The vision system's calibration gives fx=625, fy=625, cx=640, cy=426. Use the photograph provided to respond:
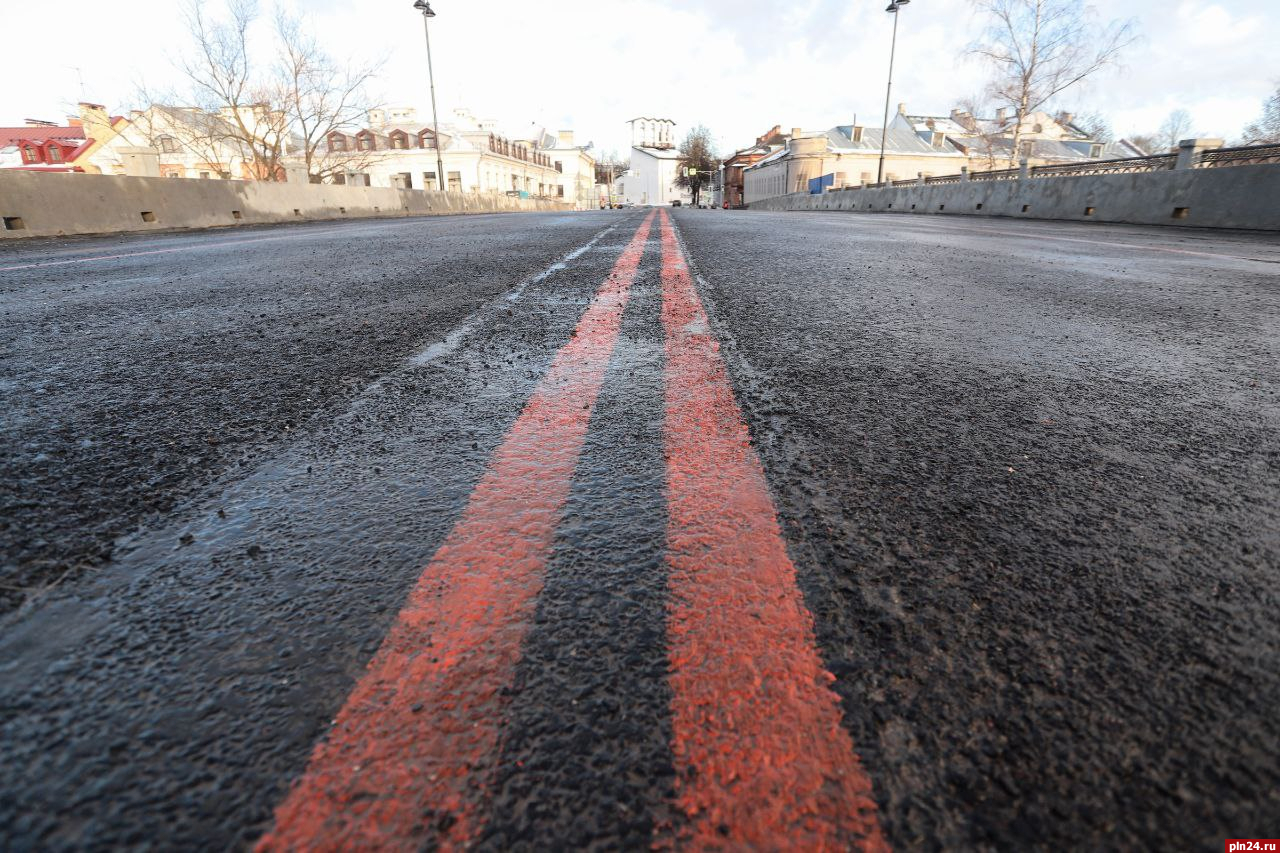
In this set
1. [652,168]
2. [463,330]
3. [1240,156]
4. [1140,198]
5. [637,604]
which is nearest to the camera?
A: [637,604]

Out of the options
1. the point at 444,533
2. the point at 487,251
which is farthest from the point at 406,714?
the point at 487,251

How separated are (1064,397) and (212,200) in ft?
48.4

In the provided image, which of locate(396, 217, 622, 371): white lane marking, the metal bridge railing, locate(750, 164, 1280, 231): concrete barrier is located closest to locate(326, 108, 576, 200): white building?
locate(750, 164, 1280, 231): concrete barrier

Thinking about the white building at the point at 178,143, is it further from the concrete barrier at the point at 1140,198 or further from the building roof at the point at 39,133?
the concrete barrier at the point at 1140,198

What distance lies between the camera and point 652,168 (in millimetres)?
98562

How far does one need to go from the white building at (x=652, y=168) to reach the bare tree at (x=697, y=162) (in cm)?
441

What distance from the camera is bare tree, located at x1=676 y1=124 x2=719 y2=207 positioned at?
285 feet

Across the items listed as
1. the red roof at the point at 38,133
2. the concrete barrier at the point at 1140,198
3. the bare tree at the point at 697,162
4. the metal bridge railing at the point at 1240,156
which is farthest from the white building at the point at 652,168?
the metal bridge railing at the point at 1240,156

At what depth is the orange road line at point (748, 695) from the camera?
23.6 inches

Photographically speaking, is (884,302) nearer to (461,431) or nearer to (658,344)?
(658,344)

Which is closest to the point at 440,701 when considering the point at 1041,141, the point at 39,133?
the point at 1041,141

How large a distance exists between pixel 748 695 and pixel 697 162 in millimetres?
94695

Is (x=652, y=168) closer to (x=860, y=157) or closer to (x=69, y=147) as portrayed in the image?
(x=860, y=157)

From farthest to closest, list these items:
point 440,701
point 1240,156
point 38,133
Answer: point 38,133, point 1240,156, point 440,701
